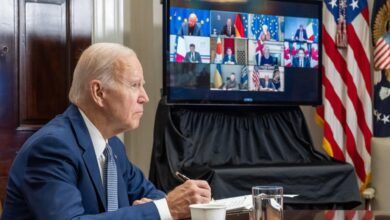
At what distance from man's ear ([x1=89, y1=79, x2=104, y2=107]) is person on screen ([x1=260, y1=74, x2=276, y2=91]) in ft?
6.79

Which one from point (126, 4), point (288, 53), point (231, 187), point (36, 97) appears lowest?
point (231, 187)

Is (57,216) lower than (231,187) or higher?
higher

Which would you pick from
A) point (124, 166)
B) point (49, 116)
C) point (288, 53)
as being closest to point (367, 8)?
point (288, 53)

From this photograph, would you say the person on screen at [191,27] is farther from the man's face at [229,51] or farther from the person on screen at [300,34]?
the person on screen at [300,34]

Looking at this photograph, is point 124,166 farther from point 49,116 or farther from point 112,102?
point 49,116

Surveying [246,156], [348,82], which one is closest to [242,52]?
[246,156]

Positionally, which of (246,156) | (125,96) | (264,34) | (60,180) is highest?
(264,34)

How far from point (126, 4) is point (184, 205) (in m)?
2.53

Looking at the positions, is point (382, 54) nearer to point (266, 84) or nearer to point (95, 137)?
point (266, 84)

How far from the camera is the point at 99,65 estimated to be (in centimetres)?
152

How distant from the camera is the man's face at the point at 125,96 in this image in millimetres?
1556

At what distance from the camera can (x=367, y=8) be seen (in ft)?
13.0

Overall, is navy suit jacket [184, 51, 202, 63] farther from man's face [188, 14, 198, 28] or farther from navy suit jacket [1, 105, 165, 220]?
navy suit jacket [1, 105, 165, 220]

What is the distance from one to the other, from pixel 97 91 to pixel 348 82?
2737 mm
